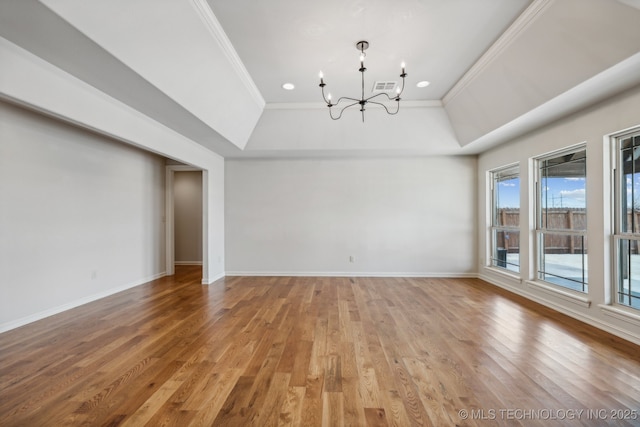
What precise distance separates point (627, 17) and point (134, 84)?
392cm

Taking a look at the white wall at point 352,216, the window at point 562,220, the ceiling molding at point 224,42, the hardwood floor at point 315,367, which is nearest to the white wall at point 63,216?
the hardwood floor at point 315,367

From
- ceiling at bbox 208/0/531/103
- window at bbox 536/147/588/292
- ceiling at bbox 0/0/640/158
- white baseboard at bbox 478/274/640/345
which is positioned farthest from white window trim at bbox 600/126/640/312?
ceiling at bbox 208/0/531/103

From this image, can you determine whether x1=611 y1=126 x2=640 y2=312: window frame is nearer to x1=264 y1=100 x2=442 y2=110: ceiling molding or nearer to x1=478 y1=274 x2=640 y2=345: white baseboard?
x1=478 y1=274 x2=640 y2=345: white baseboard

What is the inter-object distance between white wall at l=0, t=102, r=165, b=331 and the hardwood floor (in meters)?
0.39

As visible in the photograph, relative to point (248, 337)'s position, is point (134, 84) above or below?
above

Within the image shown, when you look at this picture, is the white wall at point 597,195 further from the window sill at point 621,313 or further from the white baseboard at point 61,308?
the white baseboard at point 61,308

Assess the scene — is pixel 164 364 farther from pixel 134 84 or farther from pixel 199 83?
pixel 199 83

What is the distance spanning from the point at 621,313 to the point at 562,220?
4.45 ft

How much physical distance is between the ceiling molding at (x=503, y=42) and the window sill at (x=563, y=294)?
294 cm

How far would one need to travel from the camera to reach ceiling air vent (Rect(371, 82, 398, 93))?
153 inches

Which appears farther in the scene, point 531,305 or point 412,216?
point 412,216

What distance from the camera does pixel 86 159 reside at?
3965 mm

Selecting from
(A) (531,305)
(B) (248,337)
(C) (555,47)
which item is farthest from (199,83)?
(A) (531,305)

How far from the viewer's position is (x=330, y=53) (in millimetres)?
3197
